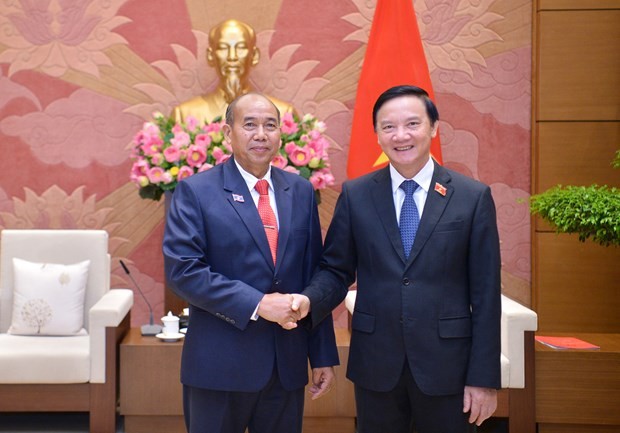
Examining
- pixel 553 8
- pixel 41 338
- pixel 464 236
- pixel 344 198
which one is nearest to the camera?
pixel 464 236

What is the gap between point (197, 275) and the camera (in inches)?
72.2

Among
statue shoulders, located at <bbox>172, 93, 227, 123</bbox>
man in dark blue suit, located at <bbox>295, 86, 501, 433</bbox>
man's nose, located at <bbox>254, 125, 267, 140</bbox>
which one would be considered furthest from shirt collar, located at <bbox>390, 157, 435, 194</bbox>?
statue shoulders, located at <bbox>172, 93, 227, 123</bbox>

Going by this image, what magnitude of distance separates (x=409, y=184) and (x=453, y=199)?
0.41ft

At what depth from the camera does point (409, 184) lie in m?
1.94

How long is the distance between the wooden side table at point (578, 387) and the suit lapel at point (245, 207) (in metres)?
1.74

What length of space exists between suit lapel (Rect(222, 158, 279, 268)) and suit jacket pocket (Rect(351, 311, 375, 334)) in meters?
0.27

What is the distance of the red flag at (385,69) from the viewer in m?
4.24

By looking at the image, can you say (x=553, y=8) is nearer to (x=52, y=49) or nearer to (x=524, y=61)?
(x=524, y=61)

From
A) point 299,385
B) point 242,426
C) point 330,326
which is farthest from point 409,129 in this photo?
point 242,426

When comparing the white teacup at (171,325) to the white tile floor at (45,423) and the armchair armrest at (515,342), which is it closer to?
the white tile floor at (45,423)

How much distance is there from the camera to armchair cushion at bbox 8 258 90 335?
369cm

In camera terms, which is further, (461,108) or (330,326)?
(461,108)

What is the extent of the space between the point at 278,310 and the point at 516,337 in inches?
64.2

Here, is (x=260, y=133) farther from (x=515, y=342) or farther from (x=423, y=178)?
(x=515, y=342)
